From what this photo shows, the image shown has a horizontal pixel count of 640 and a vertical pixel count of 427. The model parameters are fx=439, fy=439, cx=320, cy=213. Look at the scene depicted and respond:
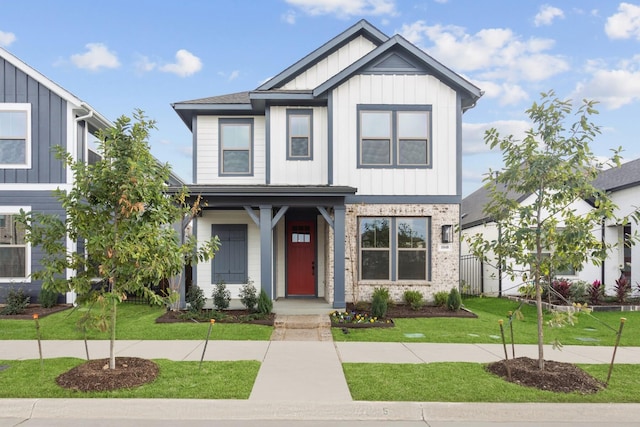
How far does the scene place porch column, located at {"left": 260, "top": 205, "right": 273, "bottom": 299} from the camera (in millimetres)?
11266

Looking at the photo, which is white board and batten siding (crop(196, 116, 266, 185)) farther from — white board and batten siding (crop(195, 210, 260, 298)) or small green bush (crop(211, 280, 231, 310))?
small green bush (crop(211, 280, 231, 310))

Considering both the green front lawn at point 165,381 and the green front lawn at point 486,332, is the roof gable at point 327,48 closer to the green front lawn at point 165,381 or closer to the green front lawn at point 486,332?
the green front lawn at point 486,332

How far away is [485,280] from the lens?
56.3 ft

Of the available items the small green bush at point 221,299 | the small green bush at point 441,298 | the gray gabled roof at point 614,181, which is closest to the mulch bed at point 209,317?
the small green bush at point 221,299

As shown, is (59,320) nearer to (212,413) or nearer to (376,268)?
(212,413)

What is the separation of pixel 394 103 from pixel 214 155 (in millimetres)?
5620

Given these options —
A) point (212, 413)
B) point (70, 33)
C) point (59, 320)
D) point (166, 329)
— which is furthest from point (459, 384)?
point (70, 33)

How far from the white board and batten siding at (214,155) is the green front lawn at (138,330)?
14.9 feet

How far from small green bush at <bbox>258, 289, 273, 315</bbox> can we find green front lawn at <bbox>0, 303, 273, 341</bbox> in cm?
86

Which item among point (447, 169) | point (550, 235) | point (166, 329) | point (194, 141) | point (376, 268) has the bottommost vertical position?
point (166, 329)

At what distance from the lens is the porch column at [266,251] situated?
1127cm

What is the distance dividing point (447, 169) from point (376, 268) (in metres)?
3.48

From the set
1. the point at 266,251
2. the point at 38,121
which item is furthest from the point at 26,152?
the point at 266,251

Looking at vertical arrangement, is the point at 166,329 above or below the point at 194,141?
below
